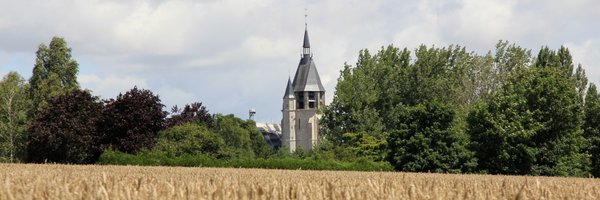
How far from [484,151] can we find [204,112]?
35.7 m

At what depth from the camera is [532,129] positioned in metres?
63.1

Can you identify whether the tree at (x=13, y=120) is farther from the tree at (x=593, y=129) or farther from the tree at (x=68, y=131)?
the tree at (x=593, y=129)

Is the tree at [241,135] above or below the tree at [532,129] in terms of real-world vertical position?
above

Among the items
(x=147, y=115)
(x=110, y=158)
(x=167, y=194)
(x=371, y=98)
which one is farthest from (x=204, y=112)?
(x=167, y=194)

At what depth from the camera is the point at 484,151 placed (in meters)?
62.7

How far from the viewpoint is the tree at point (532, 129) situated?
62.3 m

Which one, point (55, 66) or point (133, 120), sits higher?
point (55, 66)

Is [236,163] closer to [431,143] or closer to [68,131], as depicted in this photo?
[431,143]

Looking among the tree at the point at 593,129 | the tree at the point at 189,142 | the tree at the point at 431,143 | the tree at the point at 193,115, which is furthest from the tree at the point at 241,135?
the tree at the point at 431,143

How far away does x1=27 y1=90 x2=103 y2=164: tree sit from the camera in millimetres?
69688

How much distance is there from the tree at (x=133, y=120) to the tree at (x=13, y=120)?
13822 mm

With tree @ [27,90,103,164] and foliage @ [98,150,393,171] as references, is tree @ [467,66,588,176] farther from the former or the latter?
tree @ [27,90,103,164]

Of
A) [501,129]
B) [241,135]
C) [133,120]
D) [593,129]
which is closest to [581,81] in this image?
[593,129]

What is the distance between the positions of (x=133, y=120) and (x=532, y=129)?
27.3 meters
